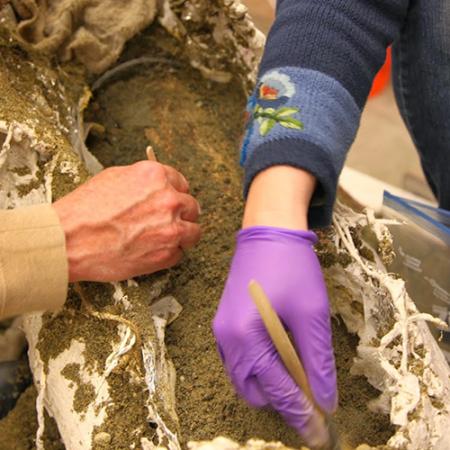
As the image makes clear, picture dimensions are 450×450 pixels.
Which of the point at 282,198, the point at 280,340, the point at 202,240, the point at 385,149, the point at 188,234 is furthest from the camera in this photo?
the point at 385,149

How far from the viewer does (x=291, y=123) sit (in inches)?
Result: 28.7

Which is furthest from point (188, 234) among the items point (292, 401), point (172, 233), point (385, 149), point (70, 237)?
point (385, 149)

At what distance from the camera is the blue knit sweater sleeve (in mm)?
722

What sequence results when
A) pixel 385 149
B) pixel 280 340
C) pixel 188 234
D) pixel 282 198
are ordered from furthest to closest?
pixel 385 149 < pixel 188 234 < pixel 282 198 < pixel 280 340

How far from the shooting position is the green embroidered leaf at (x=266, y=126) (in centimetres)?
74

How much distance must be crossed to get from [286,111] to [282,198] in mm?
112

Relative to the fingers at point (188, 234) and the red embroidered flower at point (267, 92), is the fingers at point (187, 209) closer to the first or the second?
the fingers at point (188, 234)

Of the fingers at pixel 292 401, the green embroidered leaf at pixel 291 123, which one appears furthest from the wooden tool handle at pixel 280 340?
the green embroidered leaf at pixel 291 123

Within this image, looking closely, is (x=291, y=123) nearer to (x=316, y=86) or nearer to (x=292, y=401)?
(x=316, y=86)

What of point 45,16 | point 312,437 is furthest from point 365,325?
point 45,16

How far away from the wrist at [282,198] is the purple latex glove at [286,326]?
2 cm

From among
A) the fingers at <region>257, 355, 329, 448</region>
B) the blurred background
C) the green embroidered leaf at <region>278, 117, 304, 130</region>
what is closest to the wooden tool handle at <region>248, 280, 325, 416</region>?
the fingers at <region>257, 355, 329, 448</region>

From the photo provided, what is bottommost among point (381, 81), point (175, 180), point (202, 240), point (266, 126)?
point (381, 81)

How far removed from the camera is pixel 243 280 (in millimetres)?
684
